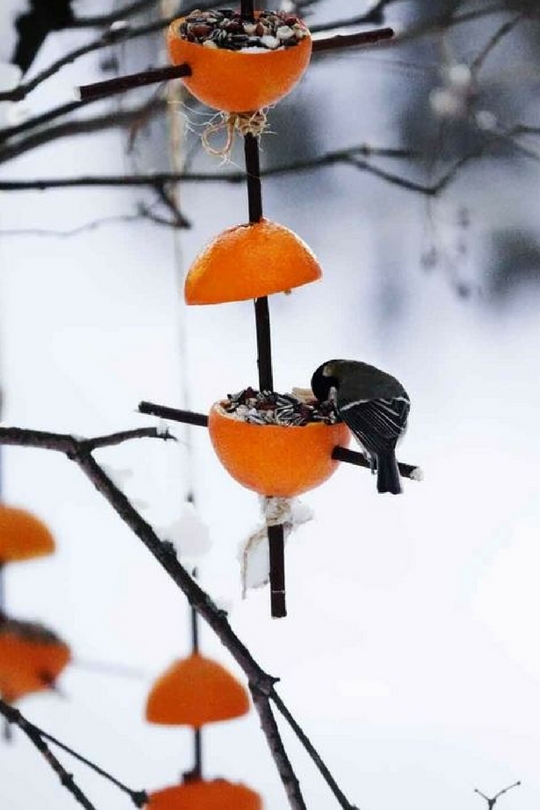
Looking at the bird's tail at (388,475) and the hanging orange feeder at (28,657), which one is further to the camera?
the hanging orange feeder at (28,657)

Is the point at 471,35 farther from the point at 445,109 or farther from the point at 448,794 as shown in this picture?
the point at 448,794

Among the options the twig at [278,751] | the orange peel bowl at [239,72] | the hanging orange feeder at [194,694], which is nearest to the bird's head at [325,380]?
the orange peel bowl at [239,72]

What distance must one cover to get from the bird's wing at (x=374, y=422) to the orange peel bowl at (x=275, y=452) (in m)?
0.02

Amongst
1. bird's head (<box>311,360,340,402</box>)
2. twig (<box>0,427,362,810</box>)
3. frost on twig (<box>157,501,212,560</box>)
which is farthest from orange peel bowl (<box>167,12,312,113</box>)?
frost on twig (<box>157,501,212,560</box>)

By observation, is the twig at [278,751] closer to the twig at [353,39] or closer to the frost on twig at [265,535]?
the frost on twig at [265,535]

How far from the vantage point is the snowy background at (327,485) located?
116 centimetres

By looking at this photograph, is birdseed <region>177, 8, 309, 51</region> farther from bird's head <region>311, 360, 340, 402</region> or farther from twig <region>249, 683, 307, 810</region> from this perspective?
twig <region>249, 683, 307, 810</region>

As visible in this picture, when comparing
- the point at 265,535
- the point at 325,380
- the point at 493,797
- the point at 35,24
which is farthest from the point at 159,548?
the point at 35,24

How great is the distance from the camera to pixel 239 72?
749mm

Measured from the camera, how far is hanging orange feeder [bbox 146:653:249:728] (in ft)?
3.79

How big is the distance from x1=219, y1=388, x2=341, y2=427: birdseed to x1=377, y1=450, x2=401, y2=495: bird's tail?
6 centimetres

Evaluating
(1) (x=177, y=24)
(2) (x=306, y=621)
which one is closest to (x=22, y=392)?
(2) (x=306, y=621)

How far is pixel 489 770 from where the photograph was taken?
1.14 meters

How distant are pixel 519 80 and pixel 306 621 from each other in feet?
1.99
